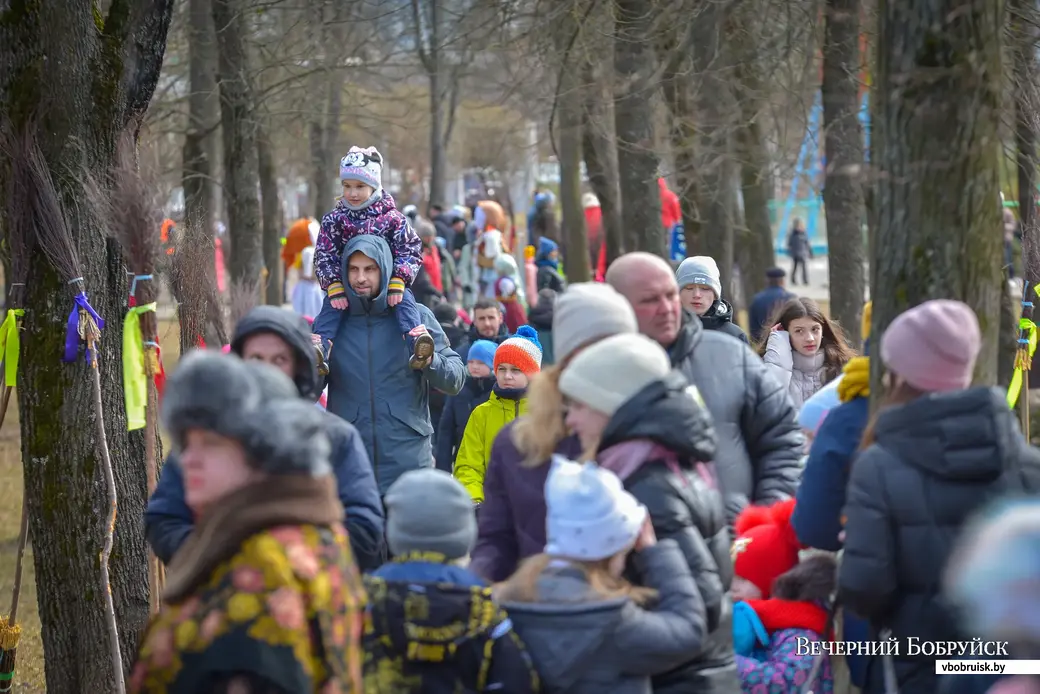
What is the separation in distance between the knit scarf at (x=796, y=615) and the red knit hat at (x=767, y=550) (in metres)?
0.08

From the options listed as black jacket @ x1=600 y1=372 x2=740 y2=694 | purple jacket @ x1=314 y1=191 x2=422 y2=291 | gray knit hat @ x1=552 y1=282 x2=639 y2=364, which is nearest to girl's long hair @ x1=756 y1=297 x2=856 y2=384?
purple jacket @ x1=314 y1=191 x2=422 y2=291

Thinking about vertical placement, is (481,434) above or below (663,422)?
below

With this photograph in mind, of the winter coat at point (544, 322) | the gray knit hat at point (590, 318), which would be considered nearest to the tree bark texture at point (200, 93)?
the winter coat at point (544, 322)

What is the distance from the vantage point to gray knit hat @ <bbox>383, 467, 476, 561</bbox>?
11.1 ft

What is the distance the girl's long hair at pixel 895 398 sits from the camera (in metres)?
3.72

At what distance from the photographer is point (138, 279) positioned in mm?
5961

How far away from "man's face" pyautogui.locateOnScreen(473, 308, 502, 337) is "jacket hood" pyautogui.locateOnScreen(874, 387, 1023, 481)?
21.3 ft

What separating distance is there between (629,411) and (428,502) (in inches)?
25.1

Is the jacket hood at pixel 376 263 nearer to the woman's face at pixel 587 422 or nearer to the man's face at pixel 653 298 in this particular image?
the man's face at pixel 653 298

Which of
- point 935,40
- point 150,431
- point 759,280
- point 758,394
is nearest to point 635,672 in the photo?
point 758,394

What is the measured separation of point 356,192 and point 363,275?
28.0 inches

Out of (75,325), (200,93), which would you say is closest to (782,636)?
(75,325)

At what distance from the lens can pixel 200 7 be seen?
14375mm

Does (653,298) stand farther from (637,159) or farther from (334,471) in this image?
(637,159)
